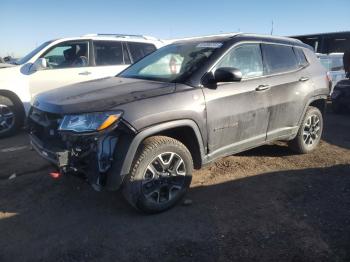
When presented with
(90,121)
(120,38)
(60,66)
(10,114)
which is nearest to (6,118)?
(10,114)

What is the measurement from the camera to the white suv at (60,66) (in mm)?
6719

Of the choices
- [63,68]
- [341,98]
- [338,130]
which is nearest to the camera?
[63,68]

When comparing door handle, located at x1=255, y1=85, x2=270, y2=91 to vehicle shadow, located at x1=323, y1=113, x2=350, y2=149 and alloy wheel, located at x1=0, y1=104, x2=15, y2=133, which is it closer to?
vehicle shadow, located at x1=323, y1=113, x2=350, y2=149

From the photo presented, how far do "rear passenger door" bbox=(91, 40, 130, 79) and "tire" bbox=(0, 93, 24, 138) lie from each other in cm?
167

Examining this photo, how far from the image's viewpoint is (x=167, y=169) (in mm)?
3666

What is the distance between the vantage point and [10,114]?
6.72 metres

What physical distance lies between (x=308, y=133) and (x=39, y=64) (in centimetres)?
513

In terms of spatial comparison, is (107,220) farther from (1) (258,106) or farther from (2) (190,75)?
(1) (258,106)

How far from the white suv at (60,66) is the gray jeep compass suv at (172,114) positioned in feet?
9.29

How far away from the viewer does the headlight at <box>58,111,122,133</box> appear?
3148 millimetres

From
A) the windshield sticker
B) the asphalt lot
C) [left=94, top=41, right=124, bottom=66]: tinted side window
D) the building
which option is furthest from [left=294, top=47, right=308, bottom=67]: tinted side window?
the building

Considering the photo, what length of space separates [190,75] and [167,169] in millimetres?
1072

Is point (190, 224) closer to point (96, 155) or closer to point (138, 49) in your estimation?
point (96, 155)

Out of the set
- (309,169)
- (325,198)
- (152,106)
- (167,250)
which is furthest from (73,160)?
(309,169)
